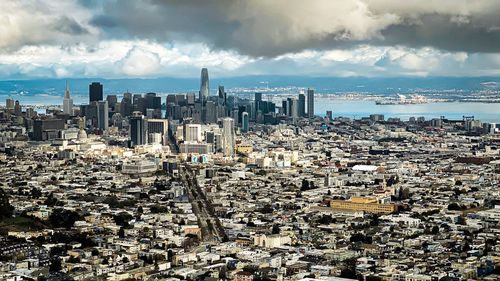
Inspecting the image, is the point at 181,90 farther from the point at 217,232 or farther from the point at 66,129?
the point at 217,232

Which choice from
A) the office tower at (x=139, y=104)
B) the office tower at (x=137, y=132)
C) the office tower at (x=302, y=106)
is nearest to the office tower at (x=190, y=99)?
the office tower at (x=139, y=104)

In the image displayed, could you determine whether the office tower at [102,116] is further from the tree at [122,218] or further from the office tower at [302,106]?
the tree at [122,218]

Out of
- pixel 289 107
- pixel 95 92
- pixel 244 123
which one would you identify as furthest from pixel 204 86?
pixel 244 123

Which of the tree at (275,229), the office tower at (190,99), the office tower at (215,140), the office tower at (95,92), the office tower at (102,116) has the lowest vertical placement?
the tree at (275,229)

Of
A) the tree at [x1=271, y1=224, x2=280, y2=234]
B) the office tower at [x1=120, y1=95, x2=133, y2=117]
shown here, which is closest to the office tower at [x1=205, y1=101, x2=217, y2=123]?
the office tower at [x1=120, y1=95, x2=133, y2=117]

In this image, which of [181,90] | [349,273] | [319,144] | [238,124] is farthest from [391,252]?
[181,90]

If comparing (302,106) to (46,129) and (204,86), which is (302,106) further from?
(46,129)

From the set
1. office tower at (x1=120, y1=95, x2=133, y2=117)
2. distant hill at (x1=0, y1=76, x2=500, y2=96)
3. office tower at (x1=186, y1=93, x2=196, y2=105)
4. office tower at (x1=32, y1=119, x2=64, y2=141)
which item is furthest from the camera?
distant hill at (x1=0, y1=76, x2=500, y2=96)

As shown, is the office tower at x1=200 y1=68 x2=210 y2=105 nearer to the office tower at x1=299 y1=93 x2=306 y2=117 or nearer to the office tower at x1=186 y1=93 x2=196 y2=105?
the office tower at x1=186 y1=93 x2=196 y2=105
